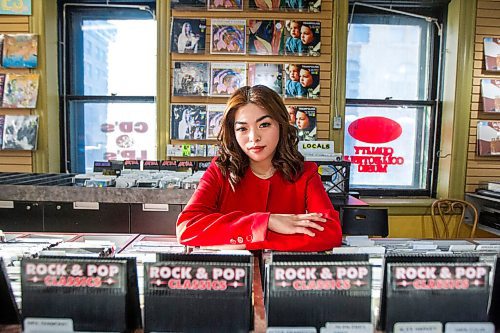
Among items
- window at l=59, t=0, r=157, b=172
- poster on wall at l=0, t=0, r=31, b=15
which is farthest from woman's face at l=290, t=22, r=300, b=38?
poster on wall at l=0, t=0, r=31, b=15

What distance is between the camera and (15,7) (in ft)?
13.1

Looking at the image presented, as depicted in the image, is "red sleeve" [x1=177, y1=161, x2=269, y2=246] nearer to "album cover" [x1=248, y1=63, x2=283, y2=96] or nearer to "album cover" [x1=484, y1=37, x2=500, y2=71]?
"album cover" [x1=248, y1=63, x2=283, y2=96]

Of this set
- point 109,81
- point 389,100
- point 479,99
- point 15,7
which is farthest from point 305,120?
point 15,7

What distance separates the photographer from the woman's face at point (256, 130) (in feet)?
5.07

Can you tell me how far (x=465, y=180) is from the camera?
13.7ft

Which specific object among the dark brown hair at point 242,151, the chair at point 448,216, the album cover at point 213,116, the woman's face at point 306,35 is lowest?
the chair at point 448,216

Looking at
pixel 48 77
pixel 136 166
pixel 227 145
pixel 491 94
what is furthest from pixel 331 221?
pixel 48 77

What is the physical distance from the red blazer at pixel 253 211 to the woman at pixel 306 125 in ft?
7.61

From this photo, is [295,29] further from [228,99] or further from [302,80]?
[228,99]

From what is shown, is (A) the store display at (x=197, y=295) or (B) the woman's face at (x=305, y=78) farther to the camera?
(B) the woman's face at (x=305, y=78)

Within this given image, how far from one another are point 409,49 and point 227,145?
357 cm

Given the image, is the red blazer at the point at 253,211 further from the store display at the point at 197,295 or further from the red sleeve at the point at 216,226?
the store display at the point at 197,295

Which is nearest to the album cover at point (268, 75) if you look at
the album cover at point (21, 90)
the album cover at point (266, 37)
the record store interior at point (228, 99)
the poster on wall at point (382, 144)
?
the record store interior at point (228, 99)

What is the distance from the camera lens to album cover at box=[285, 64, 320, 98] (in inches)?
159
